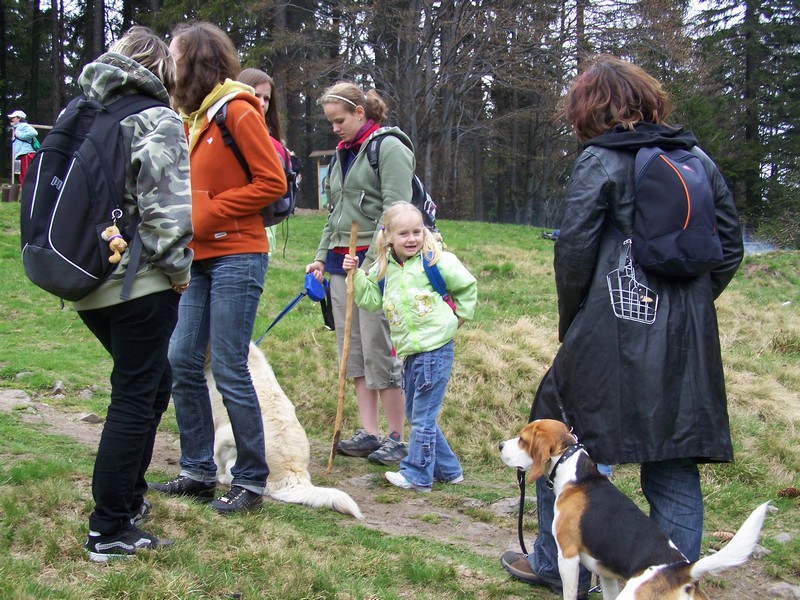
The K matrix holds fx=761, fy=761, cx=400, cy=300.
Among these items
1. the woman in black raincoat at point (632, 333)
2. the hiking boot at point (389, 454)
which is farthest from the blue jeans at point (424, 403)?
the woman in black raincoat at point (632, 333)

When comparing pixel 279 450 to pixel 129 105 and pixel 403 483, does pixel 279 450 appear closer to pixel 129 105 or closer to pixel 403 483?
A: pixel 403 483

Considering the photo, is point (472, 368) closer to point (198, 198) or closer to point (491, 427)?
point (491, 427)

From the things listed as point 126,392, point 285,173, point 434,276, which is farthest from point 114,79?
point 434,276

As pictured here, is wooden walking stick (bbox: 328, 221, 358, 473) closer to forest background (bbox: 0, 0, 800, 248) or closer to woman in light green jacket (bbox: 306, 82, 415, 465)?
woman in light green jacket (bbox: 306, 82, 415, 465)

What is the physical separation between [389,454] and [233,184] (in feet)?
7.49

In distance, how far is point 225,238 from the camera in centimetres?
370

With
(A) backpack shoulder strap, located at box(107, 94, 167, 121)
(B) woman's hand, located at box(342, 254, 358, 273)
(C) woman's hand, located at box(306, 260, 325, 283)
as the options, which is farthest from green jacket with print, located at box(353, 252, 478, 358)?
(A) backpack shoulder strap, located at box(107, 94, 167, 121)

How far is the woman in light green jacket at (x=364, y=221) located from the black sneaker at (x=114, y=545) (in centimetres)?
232

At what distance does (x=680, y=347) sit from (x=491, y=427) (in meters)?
3.44

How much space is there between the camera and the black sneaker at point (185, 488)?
3898mm

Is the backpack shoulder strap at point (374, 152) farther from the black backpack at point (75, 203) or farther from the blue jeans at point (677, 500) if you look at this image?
the blue jeans at point (677, 500)

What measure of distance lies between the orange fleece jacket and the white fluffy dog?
3.04 feet

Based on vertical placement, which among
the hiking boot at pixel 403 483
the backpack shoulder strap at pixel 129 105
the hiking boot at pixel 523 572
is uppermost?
the backpack shoulder strap at pixel 129 105

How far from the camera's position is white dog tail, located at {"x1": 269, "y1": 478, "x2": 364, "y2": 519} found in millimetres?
4031
